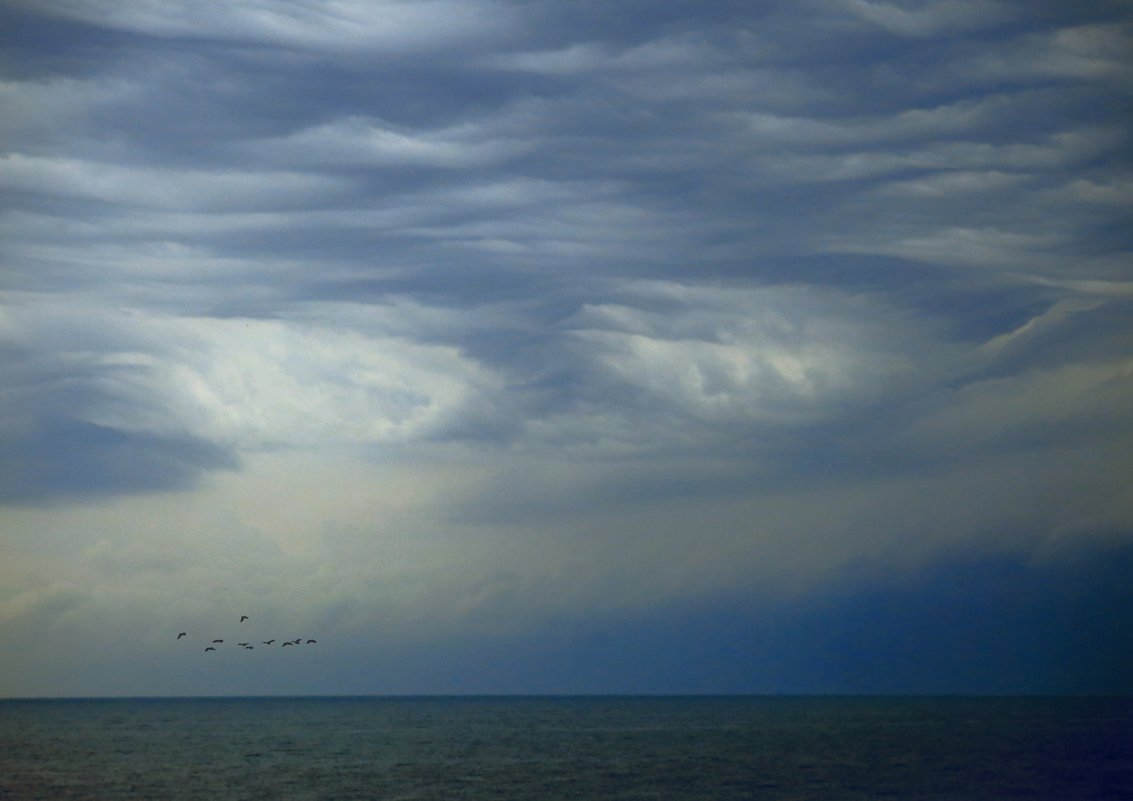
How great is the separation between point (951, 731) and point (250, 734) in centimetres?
10488

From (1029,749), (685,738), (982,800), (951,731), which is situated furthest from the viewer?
(951,731)

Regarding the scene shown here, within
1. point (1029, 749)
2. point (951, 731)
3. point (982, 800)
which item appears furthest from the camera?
point (951, 731)

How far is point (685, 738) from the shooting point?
159m

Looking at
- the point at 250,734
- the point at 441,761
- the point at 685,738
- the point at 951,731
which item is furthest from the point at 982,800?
the point at 250,734

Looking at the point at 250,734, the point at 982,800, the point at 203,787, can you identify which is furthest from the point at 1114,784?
the point at 250,734

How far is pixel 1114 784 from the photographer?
91750mm

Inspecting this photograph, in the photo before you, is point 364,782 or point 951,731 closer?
point 364,782

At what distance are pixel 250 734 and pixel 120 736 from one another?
19.1 m

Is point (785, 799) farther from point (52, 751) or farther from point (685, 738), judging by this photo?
point (52, 751)

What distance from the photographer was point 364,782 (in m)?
97.3

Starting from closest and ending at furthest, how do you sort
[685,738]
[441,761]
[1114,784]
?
[1114,784] → [441,761] → [685,738]

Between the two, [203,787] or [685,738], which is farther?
[685,738]

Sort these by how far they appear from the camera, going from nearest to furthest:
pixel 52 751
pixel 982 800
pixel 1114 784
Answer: pixel 982 800 < pixel 1114 784 < pixel 52 751

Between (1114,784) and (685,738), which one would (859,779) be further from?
(685,738)
